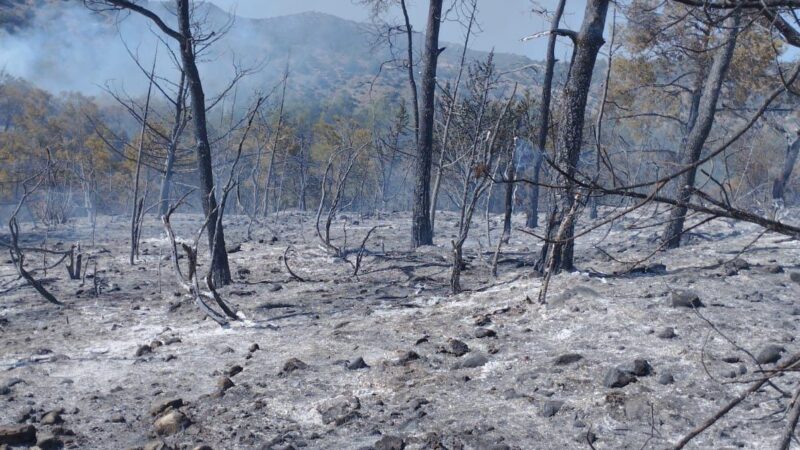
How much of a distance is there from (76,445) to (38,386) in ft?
3.91

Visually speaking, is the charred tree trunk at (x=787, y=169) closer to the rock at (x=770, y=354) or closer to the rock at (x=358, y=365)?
the rock at (x=770, y=354)

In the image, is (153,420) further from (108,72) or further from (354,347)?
(108,72)

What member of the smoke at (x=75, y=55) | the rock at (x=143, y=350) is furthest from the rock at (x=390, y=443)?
the smoke at (x=75, y=55)

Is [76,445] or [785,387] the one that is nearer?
[785,387]

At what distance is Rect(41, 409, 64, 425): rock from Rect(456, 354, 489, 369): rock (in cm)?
248

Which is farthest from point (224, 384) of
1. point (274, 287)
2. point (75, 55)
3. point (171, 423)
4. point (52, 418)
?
point (75, 55)

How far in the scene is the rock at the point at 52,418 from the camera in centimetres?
399

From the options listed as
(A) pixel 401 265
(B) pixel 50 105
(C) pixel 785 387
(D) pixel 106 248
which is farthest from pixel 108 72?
(C) pixel 785 387

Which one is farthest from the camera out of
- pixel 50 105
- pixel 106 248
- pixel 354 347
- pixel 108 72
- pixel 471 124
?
pixel 108 72

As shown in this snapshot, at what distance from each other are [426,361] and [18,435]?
2.44 metres

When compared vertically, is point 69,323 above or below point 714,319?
below

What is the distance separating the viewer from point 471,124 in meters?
13.5

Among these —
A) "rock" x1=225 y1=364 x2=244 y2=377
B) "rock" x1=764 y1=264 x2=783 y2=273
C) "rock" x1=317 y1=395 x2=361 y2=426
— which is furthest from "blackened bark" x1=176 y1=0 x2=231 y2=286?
"rock" x1=764 y1=264 x2=783 y2=273

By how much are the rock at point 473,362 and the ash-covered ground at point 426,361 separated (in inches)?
0.5
